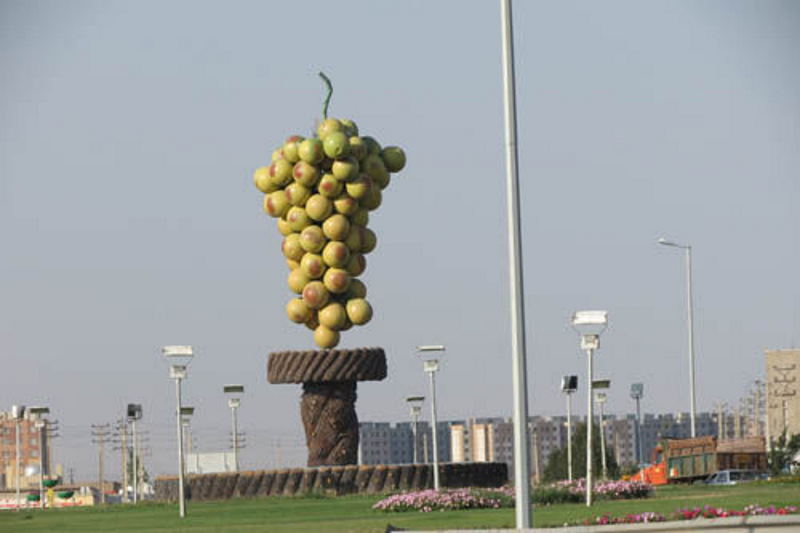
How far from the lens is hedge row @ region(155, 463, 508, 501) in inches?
1937

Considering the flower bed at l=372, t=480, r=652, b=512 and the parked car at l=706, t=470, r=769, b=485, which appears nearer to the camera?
the flower bed at l=372, t=480, r=652, b=512

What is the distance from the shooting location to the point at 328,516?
35094 millimetres

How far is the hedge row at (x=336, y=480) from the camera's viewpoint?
49.2 metres

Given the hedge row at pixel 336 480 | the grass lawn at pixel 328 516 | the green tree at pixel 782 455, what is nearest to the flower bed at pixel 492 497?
the grass lawn at pixel 328 516

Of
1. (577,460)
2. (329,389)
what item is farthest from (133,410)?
(577,460)

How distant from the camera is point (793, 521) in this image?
24266 millimetres

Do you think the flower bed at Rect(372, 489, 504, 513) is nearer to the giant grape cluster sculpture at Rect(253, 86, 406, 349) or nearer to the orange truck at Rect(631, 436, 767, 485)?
the giant grape cluster sculpture at Rect(253, 86, 406, 349)

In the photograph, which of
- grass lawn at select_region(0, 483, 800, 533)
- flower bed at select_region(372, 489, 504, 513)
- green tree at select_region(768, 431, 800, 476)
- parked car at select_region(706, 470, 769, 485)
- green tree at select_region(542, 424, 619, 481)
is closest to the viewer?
grass lawn at select_region(0, 483, 800, 533)

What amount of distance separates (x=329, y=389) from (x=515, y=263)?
941 inches

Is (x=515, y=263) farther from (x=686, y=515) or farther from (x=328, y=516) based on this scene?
(x=328, y=516)

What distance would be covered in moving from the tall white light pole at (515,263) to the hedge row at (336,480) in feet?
69.6

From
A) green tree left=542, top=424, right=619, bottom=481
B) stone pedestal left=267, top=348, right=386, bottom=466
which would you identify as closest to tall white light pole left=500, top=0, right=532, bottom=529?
stone pedestal left=267, top=348, right=386, bottom=466

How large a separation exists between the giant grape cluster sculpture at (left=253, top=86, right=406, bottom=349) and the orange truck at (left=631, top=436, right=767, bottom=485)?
18.2 meters

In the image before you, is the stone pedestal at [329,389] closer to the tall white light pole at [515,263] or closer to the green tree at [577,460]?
the tall white light pole at [515,263]
